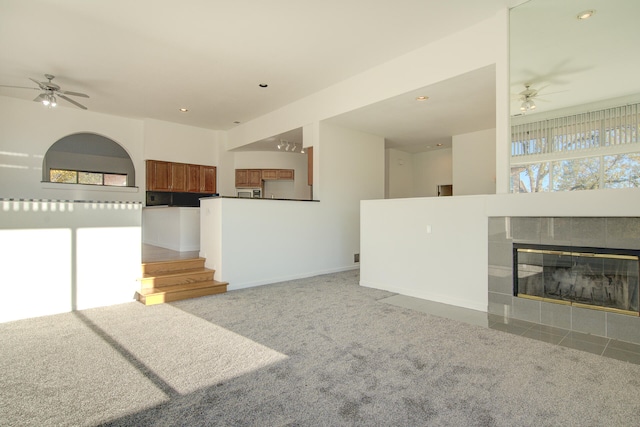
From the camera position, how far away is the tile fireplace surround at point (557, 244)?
2.81 m

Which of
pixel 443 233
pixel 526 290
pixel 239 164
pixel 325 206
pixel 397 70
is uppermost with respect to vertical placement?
pixel 397 70

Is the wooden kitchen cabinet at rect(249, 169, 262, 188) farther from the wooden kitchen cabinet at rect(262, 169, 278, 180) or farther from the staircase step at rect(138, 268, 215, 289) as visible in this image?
the staircase step at rect(138, 268, 215, 289)

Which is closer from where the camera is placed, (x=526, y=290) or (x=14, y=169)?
(x=526, y=290)

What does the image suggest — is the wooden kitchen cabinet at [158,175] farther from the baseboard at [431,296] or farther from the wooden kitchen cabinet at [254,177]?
the baseboard at [431,296]

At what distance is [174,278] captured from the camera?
4402mm

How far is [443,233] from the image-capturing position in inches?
158

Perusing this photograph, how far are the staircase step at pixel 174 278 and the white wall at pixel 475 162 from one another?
17.9ft

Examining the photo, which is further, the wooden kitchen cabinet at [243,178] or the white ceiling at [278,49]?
the wooden kitchen cabinet at [243,178]

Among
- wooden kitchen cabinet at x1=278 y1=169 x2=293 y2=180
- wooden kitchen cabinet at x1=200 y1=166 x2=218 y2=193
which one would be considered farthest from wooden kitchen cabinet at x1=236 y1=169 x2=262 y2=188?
wooden kitchen cabinet at x1=200 y1=166 x2=218 y2=193

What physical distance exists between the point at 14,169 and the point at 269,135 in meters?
4.64

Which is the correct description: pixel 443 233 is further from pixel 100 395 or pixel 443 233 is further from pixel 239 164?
pixel 239 164

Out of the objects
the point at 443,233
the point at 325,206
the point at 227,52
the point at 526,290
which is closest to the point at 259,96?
the point at 227,52

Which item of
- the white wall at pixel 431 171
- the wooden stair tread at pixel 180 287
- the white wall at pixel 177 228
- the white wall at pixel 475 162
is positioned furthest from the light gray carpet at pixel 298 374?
the white wall at pixel 431 171

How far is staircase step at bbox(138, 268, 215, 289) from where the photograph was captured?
423 cm
